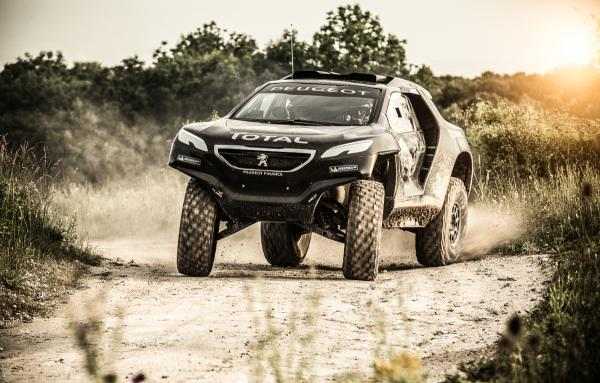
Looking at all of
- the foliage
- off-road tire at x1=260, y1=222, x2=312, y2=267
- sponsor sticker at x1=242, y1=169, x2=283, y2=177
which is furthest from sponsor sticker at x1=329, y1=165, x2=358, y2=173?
off-road tire at x1=260, y1=222, x2=312, y2=267

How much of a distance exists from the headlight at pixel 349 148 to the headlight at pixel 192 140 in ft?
3.85

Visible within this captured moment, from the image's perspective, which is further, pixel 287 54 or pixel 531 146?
pixel 287 54

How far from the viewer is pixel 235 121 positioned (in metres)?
11.2

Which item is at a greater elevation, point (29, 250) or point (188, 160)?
point (188, 160)

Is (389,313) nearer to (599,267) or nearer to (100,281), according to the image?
(599,267)

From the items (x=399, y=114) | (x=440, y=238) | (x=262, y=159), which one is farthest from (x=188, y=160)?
(x=440, y=238)

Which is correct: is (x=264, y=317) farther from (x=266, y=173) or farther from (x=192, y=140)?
(x=192, y=140)

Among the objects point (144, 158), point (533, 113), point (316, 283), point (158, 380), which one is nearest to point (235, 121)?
point (316, 283)

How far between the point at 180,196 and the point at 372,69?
37.5ft

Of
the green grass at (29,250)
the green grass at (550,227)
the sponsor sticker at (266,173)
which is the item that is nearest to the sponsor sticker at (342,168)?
the sponsor sticker at (266,173)

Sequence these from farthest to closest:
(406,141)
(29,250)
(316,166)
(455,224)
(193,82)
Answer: (193,82) → (455,224) → (406,141) → (29,250) → (316,166)

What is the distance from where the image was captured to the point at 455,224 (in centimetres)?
1346

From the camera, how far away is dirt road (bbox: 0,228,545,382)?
7234 millimetres

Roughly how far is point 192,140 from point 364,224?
5.96 feet
